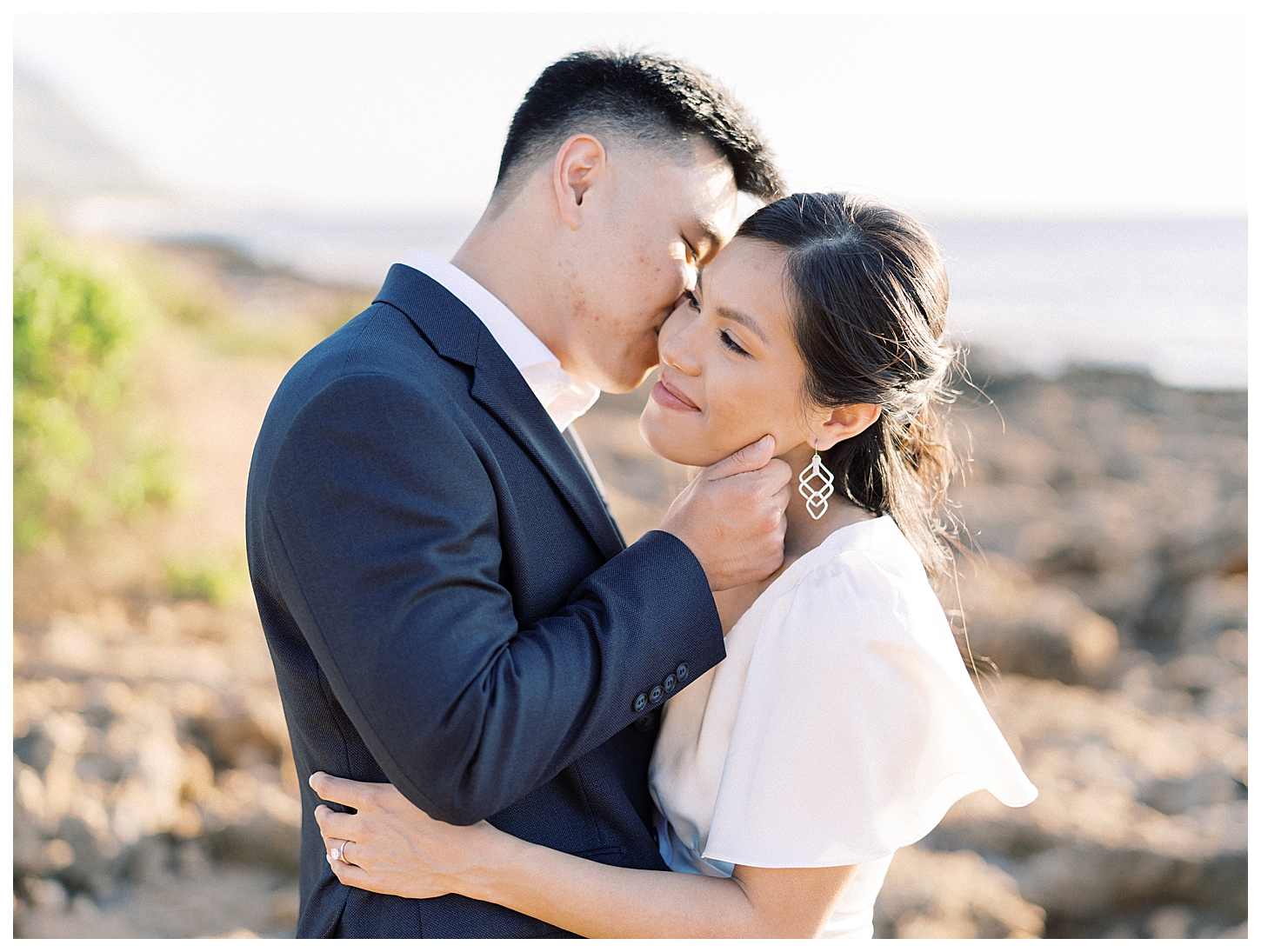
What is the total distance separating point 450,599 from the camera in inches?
53.7

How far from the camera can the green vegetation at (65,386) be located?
5.34m


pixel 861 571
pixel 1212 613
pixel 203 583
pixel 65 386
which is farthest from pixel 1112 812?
pixel 65 386

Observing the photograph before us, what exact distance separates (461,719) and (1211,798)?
490cm

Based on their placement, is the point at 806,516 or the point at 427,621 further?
the point at 806,516

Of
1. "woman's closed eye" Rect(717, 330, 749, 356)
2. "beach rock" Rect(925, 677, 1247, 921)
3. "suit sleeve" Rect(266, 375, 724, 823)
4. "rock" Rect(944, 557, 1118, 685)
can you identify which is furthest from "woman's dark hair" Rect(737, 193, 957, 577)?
"rock" Rect(944, 557, 1118, 685)

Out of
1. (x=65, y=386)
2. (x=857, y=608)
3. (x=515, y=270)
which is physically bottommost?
(x=65, y=386)

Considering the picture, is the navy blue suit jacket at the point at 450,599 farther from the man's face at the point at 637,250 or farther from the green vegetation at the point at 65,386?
the green vegetation at the point at 65,386

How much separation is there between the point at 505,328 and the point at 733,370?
1.53 feet

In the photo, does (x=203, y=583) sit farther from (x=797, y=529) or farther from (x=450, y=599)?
(x=450, y=599)

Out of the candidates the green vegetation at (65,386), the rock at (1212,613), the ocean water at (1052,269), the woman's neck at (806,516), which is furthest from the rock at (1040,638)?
the ocean water at (1052,269)

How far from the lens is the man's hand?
1.72 meters

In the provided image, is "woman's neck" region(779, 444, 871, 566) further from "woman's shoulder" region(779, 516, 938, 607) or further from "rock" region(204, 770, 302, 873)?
"rock" region(204, 770, 302, 873)

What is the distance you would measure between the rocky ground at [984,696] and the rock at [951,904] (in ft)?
0.04

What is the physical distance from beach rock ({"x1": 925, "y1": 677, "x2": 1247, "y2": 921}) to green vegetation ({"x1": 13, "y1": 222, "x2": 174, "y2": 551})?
5.31 m
